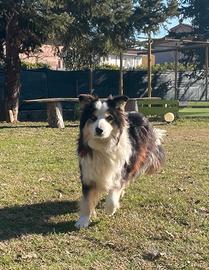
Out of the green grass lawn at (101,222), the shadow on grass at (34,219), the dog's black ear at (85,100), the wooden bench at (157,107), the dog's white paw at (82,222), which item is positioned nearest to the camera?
the green grass lawn at (101,222)

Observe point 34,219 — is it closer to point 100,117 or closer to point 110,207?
point 110,207

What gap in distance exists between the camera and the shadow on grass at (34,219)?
4238mm

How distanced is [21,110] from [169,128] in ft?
19.9

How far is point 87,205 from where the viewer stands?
175 inches

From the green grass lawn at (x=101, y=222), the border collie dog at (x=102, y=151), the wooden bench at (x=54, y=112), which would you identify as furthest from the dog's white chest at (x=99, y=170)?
the wooden bench at (x=54, y=112)

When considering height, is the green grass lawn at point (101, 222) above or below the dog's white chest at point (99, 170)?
below

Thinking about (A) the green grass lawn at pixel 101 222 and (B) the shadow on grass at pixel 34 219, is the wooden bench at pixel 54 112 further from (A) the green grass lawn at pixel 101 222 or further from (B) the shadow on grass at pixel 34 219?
(B) the shadow on grass at pixel 34 219

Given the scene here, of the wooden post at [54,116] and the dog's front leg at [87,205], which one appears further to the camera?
the wooden post at [54,116]

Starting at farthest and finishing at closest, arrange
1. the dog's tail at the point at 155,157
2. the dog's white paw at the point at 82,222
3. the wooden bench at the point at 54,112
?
the wooden bench at the point at 54,112 → the dog's tail at the point at 155,157 → the dog's white paw at the point at 82,222

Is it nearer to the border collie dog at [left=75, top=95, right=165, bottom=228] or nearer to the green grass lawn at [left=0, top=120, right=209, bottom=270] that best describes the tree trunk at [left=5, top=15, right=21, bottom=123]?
the green grass lawn at [left=0, top=120, right=209, bottom=270]

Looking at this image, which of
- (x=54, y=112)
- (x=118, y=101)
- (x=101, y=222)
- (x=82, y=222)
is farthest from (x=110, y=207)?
Answer: (x=54, y=112)

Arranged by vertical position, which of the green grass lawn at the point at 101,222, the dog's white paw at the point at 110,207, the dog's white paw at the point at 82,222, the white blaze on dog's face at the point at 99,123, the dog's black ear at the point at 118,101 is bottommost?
the green grass lawn at the point at 101,222

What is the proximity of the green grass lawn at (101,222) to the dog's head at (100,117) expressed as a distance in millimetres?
848

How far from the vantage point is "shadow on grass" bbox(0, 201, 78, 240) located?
424 cm
